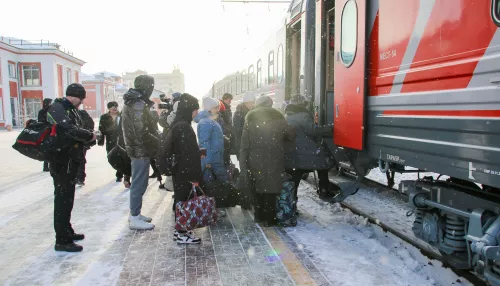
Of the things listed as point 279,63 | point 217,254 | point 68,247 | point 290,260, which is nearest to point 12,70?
point 279,63

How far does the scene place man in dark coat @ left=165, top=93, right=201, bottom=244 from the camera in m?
4.68

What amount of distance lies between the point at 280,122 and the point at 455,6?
2.66 metres

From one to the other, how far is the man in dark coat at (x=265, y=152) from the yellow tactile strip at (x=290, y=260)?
1.58 feet

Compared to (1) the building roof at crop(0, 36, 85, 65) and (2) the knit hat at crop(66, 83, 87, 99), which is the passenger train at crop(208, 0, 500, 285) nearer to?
(2) the knit hat at crop(66, 83, 87, 99)

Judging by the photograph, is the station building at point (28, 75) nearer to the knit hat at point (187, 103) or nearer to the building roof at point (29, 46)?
the building roof at point (29, 46)

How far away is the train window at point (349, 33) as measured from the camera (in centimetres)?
466

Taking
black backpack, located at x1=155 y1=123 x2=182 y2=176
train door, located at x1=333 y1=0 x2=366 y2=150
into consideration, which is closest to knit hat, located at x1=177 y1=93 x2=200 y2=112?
black backpack, located at x1=155 y1=123 x2=182 y2=176

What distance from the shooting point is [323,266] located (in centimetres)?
405

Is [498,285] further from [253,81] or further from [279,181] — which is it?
[253,81]

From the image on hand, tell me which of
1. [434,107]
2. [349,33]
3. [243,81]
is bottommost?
[434,107]

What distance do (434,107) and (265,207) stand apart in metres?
2.77

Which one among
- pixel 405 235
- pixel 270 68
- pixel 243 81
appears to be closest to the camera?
pixel 405 235

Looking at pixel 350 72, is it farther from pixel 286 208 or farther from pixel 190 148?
pixel 190 148

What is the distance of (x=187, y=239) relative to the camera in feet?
15.5
